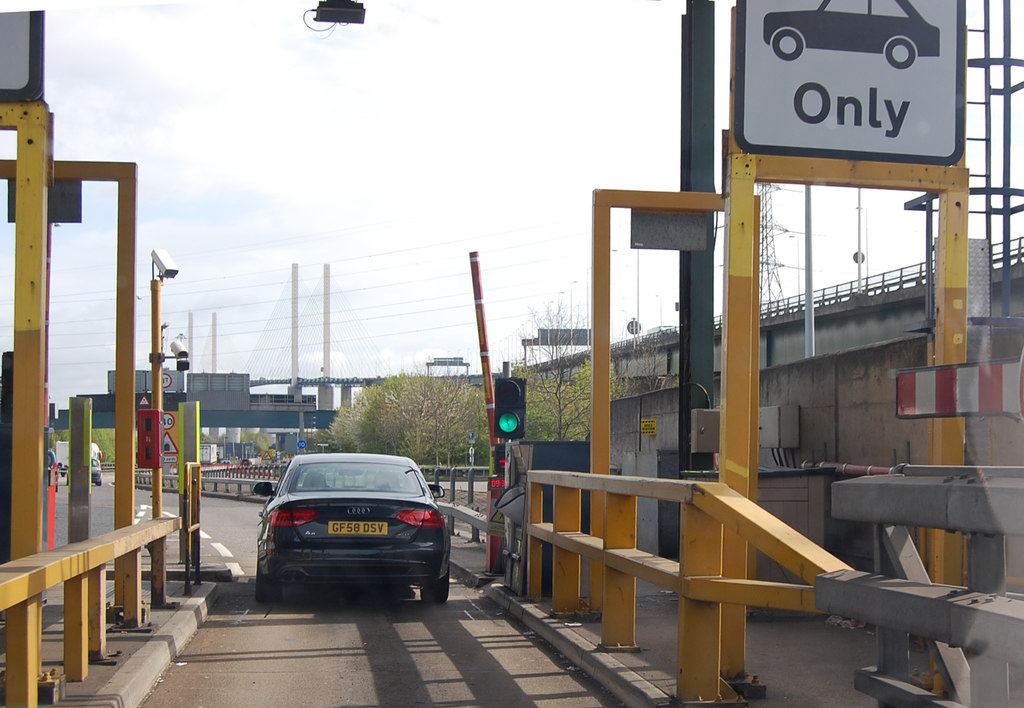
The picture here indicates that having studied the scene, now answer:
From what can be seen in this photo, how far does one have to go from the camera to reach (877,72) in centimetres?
622

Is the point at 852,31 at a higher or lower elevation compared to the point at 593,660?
higher

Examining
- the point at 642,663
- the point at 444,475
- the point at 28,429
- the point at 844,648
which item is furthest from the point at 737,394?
the point at 444,475

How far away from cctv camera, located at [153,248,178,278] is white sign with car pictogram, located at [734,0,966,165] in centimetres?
930

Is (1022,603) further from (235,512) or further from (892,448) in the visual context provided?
(235,512)

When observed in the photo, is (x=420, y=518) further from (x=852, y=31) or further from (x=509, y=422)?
(x=852, y=31)

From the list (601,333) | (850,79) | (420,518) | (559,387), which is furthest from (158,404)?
(559,387)

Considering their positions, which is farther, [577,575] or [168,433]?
[168,433]

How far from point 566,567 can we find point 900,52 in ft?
14.8

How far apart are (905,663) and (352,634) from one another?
17.9 ft

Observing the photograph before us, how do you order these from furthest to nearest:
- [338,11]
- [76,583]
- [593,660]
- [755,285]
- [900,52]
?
[338,11], [593,660], [755,285], [900,52], [76,583]

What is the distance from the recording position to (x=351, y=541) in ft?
31.2

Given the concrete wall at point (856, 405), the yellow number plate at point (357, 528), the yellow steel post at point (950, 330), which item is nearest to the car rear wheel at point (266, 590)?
the yellow number plate at point (357, 528)

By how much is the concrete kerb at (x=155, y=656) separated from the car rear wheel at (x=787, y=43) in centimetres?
493

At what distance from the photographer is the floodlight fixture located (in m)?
8.04
